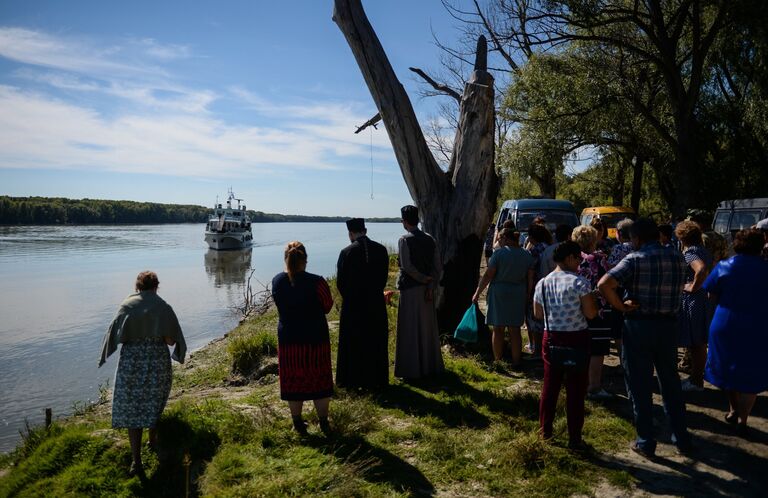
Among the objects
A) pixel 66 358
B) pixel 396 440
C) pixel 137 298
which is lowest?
pixel 66 358

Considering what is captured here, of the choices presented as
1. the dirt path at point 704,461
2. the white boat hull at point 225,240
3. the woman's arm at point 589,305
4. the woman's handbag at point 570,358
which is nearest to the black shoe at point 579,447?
the dirt path at point 704,461

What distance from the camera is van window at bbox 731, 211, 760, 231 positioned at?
13.2 m

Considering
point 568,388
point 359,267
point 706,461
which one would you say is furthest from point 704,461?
point 359,267

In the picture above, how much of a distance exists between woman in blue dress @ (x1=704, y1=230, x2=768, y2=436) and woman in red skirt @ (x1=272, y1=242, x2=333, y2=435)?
338cm

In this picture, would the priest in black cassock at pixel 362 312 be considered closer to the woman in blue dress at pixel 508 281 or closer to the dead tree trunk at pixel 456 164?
the woman in blue dress at pixel 508 281

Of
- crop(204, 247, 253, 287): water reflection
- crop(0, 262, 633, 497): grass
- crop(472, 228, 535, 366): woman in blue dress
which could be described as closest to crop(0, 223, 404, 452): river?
crop(204, 247, 253, 287): water reflection

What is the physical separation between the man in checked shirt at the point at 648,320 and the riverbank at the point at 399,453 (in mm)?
329

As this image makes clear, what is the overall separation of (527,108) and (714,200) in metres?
7.96

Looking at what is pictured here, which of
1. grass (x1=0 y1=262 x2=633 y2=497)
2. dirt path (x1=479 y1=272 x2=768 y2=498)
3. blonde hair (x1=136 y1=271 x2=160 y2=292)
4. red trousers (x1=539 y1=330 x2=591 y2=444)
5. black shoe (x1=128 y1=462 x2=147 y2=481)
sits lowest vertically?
black shoe (x1=128 y1=462 x2=147 y2=481)

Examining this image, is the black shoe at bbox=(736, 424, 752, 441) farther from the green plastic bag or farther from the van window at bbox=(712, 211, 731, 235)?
the van window at bbox=(712, 211, 731, 235)

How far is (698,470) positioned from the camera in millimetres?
4109

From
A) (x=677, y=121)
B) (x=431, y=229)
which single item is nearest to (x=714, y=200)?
(x=677, y=121)

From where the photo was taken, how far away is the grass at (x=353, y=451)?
4.02 meters

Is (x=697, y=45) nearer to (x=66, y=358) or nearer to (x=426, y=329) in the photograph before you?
(x=426, y=329)
